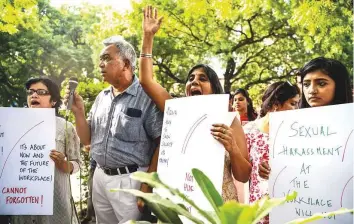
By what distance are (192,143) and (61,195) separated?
4.59ft

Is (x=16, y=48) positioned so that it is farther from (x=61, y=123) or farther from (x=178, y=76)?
(x=61, y=123)

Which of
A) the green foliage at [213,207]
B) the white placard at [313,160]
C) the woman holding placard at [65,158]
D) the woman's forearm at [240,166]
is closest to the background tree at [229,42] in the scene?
the woman holding placard at [65,158]

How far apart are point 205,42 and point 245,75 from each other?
210 cm

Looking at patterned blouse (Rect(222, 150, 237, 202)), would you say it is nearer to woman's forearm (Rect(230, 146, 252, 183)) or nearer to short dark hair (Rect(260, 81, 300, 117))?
woman's forearm (Rect(230, 146, 252, 183))

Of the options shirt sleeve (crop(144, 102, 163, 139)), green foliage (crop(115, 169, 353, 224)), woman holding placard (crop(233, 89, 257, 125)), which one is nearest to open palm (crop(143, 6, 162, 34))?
shirt sleeve (crop(144, 102, 163, 139))

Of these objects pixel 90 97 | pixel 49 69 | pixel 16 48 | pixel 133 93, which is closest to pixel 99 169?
pixel 133 93

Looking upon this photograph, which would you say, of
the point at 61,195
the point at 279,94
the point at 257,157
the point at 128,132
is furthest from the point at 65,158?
the point at 279,94

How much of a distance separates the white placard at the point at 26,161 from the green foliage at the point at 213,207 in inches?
66.5

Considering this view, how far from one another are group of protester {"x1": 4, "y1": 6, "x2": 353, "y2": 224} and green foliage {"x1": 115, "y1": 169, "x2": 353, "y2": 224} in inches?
33.5

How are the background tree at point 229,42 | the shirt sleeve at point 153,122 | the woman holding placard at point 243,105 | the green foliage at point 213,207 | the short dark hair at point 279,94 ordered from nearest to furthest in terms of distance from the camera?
the green foliage at point 213,207 < the shirt sleeve at point 153,122 < the short dark hair at point 279,94 < the woman holding placard at point 243,105 < the background tree at point 229,42

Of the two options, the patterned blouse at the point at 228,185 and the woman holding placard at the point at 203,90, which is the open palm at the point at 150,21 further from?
the patterned blouse at the point at 228,185

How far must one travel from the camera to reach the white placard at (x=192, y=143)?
2.14 m

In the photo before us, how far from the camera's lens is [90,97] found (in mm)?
6039

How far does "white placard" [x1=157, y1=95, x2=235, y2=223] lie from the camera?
2.14 meters
